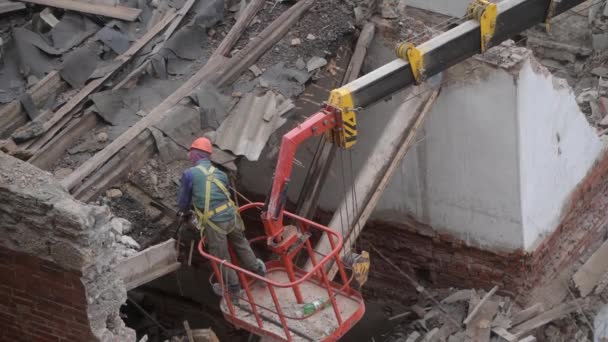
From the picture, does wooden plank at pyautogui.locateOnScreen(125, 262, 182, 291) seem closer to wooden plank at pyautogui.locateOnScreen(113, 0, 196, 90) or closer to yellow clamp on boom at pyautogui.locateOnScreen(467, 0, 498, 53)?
wooden plank at pyautogui.locateOnScreen(113, 0, 196, 90)

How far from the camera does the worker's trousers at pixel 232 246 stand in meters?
8.35

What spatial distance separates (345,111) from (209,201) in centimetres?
152

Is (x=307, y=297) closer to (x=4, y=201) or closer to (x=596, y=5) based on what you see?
(x=4, y=201)

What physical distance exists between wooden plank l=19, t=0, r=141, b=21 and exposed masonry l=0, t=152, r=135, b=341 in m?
4.41

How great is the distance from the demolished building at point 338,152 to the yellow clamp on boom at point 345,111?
44.9 inches

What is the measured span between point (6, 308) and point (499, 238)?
6.27 m

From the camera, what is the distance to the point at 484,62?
10.0 m

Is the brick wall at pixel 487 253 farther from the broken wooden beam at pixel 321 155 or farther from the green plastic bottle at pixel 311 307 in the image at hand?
the green plastic bottle at pixel 311 307

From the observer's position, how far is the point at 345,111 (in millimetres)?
8422

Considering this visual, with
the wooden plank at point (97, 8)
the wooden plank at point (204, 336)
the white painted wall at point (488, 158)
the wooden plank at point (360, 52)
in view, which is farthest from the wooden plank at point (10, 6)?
the wooden plank at point (204, 336)

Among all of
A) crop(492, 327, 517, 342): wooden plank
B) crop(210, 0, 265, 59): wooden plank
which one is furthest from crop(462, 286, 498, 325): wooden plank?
crop(210, 0, 265, 59): wooden plank

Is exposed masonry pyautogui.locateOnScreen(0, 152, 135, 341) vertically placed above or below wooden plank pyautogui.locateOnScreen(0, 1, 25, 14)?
below

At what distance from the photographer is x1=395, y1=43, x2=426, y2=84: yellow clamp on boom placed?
8906 mm

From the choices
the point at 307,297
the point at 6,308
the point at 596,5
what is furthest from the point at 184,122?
the point at 596,5
